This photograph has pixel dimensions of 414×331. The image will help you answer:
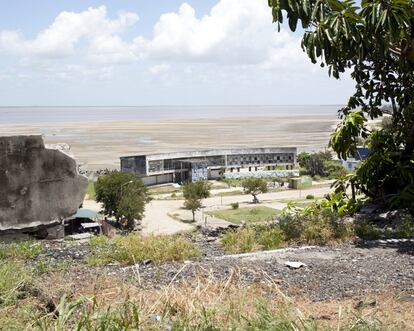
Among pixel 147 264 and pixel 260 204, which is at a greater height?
pixel 147 264

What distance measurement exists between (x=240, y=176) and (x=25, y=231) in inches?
1832

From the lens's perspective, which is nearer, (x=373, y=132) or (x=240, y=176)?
(x=373, y=132)

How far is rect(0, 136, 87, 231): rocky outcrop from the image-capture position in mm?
7168

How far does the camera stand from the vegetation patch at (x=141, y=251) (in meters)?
6.70

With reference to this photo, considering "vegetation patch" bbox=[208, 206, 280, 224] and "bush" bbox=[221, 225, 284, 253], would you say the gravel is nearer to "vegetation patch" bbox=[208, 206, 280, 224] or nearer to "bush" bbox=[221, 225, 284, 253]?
"bush" bbox=[221, 225, 284, 253]

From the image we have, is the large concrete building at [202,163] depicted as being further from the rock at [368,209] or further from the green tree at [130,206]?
the rock at [368,209]

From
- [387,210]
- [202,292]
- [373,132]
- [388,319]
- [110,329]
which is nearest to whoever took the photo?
[110,329]

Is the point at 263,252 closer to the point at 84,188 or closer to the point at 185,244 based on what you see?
the point at 185,244

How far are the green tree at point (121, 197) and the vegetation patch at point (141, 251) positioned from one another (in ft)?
76.0

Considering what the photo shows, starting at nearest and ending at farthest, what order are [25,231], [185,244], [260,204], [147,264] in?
[147,264] → [185,244] → [25,231] → [260,204]

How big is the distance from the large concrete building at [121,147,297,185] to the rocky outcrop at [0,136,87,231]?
38.5m

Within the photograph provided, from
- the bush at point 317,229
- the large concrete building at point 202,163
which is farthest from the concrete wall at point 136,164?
the bush at point 317,229

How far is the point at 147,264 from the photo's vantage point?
21.8 ft

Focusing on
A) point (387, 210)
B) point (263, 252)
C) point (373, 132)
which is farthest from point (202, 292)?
point (373, 132)
